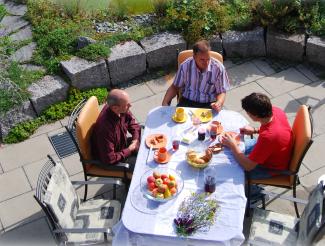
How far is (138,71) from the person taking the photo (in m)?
6.77

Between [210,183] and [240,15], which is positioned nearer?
[210,183]

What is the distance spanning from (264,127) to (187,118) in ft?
2.85

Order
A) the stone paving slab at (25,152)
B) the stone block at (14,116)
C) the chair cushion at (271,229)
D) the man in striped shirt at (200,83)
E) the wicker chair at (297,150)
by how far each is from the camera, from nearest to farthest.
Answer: the chair cushion at (271,229) < the wicker chair at (297,150) < the man in striped shirt at (200,83) < the stone paving slab at (25,152) < the stone block at (14,116)

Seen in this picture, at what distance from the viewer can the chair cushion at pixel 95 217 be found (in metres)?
4.22

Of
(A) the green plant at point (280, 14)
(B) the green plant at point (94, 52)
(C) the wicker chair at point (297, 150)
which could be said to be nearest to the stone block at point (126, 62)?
(B) the green plant at point (94, 52)

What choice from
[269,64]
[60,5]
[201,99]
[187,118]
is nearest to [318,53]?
[269,64]

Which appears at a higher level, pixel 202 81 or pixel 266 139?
pixel 266 139

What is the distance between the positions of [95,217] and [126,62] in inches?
110

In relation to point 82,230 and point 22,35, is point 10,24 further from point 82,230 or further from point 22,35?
point 82,230

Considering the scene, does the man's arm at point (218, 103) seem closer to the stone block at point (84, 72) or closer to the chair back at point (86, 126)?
the chair back at point (86, 126)

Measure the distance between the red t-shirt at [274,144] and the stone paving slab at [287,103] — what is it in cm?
185

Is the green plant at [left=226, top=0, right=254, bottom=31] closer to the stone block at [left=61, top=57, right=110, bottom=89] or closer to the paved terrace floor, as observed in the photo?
the paved terrace floor

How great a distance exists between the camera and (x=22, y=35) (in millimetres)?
7023

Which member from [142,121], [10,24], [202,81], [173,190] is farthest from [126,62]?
[173,190]
